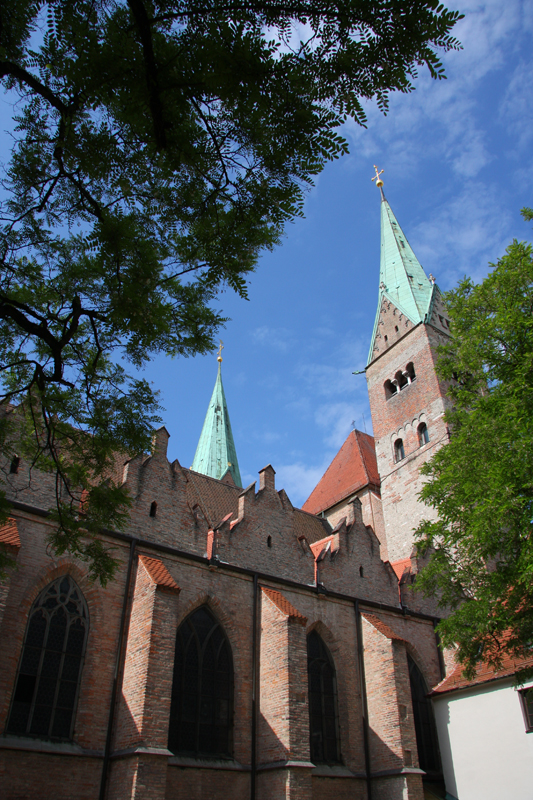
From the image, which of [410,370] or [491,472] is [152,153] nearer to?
[491,472]

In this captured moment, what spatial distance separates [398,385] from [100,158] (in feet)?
75.7

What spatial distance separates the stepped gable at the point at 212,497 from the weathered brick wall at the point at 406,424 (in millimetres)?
7095

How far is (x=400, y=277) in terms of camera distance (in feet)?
102

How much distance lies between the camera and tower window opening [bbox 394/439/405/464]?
998 inches

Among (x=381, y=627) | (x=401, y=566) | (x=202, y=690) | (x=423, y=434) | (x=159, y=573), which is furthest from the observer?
→ (x=423, y=434)

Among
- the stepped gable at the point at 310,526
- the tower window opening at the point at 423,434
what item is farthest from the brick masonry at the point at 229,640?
the tower window opening at the point at 423,434

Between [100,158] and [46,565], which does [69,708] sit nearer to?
[46,565]

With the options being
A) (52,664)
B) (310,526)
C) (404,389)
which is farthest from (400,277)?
(52,664)

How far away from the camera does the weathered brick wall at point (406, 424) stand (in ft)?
76.2

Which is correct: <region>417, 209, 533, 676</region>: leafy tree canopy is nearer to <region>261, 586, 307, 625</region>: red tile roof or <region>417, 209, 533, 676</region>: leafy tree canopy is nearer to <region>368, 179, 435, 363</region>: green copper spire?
<region>261, 586, 307, 625</region>: red tile roof

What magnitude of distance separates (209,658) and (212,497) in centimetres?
728

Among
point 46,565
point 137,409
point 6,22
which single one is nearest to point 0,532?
point 46,565

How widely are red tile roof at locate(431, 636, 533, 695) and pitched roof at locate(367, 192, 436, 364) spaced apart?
16.0 meters

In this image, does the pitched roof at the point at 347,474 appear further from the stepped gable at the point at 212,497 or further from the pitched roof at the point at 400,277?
the stepped gable at the point at 212,497
